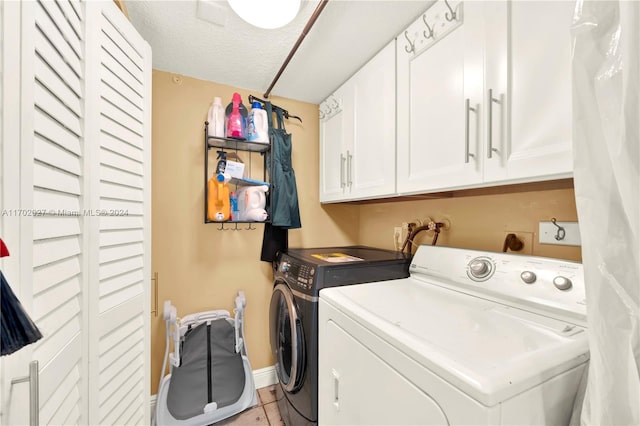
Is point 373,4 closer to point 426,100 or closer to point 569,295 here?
point 426,100

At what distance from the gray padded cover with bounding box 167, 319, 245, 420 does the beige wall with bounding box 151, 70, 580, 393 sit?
22 cm

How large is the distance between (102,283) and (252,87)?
164 cm

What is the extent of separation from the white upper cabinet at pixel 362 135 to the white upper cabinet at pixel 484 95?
0.08 m

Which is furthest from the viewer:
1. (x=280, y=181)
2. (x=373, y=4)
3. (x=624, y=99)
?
(x=280, y=181)

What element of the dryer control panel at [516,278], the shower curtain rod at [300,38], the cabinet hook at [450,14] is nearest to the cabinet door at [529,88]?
the cabinet hook at [450,14]

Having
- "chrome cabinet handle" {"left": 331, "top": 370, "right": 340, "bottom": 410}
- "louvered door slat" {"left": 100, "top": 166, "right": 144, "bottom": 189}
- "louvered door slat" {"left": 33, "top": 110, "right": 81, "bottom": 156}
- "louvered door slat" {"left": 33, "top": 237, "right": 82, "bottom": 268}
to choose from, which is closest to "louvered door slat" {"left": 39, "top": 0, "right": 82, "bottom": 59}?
"louvered door slat" {"left": 33, "top": 110, "right": 81, "bottom": 156}

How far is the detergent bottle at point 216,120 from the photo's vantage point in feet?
5.69

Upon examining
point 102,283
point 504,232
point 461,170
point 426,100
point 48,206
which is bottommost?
point 102,283

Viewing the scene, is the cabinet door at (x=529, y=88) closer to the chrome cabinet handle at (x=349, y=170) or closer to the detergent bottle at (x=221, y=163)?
the chrome cabinet handle at (x=349, y=170)

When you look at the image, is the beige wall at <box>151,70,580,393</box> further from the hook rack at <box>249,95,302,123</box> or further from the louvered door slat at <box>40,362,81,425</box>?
the louvered door slat at <box>40,362,81,425</box>

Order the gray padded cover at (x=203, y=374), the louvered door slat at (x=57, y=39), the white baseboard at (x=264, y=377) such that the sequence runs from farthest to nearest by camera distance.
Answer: the white baseboard at (x=264, y=377), the gray padded cover at (x=203, y=374), the louvered door slat at (x=57, y=39)

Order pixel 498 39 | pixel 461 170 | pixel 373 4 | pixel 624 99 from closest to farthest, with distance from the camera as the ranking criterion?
pixel 624 99 < pixel 498 39 < pixel 461 170 < pixel 373 4

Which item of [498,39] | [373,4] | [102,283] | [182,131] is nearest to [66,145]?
[102,283]

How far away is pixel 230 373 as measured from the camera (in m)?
1.72
